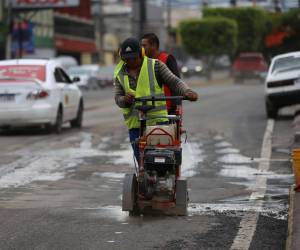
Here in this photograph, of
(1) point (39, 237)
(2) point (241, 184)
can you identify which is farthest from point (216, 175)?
(1) point (39, 237)

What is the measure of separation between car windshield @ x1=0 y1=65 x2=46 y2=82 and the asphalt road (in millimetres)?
1211

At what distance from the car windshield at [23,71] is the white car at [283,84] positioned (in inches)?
230

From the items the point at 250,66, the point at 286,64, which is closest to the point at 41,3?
the point at 250,66

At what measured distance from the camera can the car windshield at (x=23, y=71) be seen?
17828 mm

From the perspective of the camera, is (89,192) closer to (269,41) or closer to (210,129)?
(210,129)

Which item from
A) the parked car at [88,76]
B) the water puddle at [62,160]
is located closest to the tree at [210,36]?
the parked car at [88,76]

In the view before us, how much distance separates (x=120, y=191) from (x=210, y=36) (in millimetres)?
61012

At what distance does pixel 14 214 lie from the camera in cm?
862

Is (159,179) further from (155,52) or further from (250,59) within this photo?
(250,59)

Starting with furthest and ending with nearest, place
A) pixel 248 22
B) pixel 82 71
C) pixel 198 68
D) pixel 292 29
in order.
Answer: pixel 198 68 → pixel 248 22 → pixel 292 29 → pixel 82 71

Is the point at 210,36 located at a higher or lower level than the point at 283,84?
lower

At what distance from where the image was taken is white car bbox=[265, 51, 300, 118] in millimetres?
20688

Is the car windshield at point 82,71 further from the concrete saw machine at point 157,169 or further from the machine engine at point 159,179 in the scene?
the machine engine at point 159,179

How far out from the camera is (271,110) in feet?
70.5
